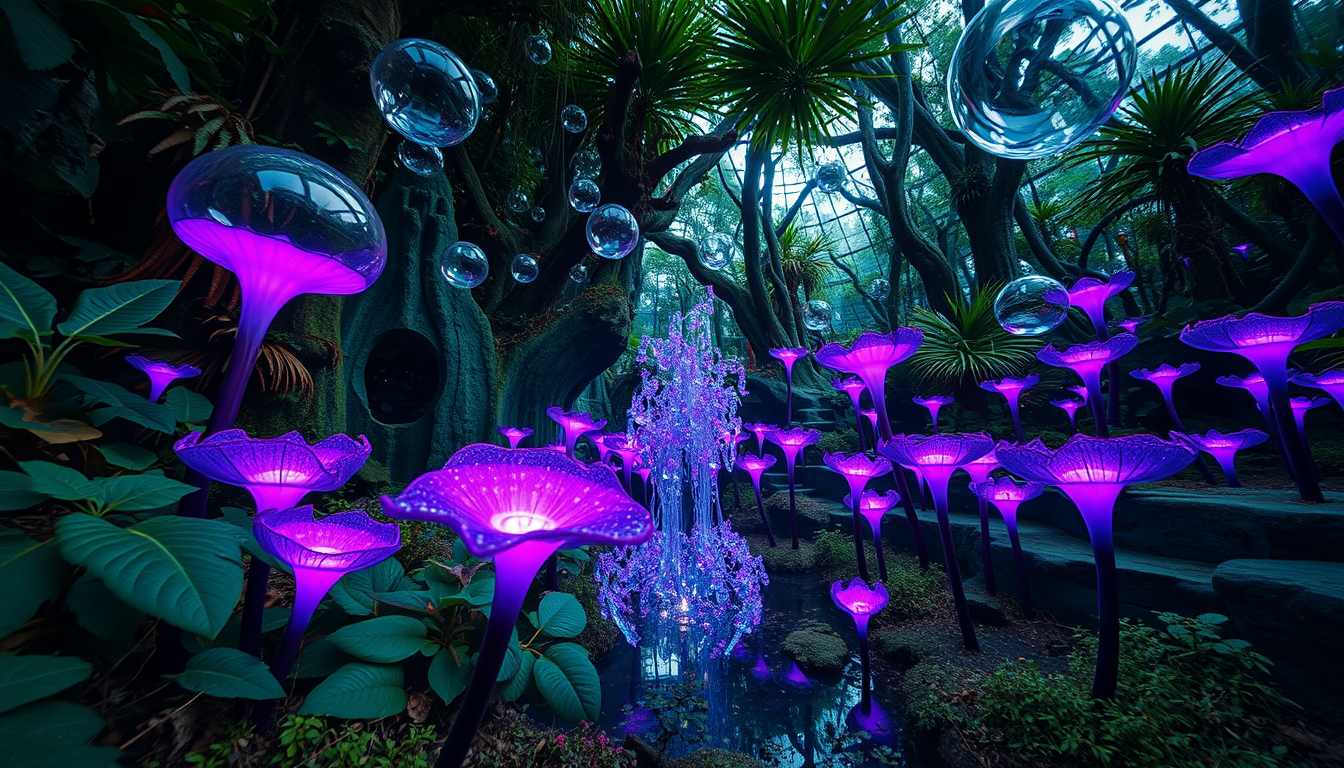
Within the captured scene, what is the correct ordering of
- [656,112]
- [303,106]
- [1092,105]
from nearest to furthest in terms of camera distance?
[1092,105] < [303,106] < [656,112]

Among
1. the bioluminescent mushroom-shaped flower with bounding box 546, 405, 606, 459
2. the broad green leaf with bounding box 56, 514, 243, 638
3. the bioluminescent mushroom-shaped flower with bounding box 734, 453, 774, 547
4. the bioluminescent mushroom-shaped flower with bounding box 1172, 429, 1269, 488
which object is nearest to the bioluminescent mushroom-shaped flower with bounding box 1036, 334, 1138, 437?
the bioluminescent mushroom-shaped flower with bounding box 1172, 429, 1269, 488

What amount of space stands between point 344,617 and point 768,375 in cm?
832

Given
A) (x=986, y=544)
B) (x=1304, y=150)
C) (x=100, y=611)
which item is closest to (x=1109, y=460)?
(x=1304, y=150)

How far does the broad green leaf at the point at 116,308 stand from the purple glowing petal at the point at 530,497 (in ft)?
3.84

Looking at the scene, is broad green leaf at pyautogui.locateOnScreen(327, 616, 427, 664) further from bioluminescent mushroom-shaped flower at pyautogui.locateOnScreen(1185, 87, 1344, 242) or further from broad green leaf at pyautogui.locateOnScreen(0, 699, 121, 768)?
bioluminescent mushroom-shaped flower at pyautogui.locateOnScreen(1185, 87, 1344, 242)

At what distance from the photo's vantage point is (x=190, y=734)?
1.11m

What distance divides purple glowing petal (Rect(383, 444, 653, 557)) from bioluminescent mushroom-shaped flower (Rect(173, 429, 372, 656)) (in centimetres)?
40

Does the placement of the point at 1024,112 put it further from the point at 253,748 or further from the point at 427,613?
the point at 253,748

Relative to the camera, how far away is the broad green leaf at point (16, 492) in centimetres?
93

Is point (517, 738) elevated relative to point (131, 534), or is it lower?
lower

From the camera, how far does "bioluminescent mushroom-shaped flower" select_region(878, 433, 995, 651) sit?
2355mm

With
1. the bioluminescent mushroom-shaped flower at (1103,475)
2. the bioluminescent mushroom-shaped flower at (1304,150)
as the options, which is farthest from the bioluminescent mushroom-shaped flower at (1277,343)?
the bioluminescent mushroom-shaped flower at (1103,475)

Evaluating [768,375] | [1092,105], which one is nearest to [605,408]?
[768,375]

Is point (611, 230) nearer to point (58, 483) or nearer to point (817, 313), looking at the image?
point (58, 483)
